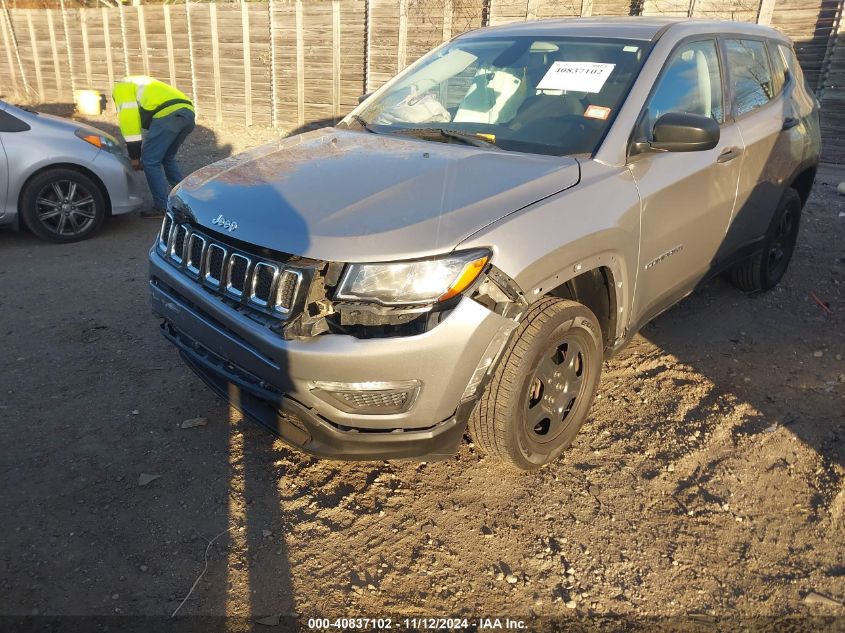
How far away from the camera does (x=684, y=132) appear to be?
2963 mm

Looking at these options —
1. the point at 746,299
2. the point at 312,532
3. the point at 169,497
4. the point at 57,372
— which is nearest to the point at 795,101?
the point at 746,299

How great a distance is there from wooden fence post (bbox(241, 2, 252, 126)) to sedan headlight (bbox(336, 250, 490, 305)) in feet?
41.7

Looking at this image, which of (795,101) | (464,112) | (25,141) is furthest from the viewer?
(25,141)

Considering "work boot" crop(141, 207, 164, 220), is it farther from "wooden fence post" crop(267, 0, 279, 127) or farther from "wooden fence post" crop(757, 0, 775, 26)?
"wooden fence post" crop(757, 0, 775, 26)

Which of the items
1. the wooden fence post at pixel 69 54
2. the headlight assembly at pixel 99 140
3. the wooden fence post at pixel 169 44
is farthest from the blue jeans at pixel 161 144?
the wooden fence post at pixel 69 54

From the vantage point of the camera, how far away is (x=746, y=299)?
5051mm

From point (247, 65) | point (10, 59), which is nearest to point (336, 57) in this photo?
point (247, 65)

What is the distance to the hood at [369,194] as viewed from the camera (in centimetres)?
239

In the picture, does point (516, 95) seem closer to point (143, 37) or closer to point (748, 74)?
point (748, 74)

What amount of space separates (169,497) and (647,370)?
2.74m

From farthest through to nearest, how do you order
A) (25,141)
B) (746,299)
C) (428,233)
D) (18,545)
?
(25,141) → (746,299) → (18,545) → (428,233)

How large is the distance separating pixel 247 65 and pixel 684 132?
1252 centimetres

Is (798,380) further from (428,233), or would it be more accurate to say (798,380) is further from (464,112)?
(428,233)

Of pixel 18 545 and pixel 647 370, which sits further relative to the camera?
pixel 647 370
